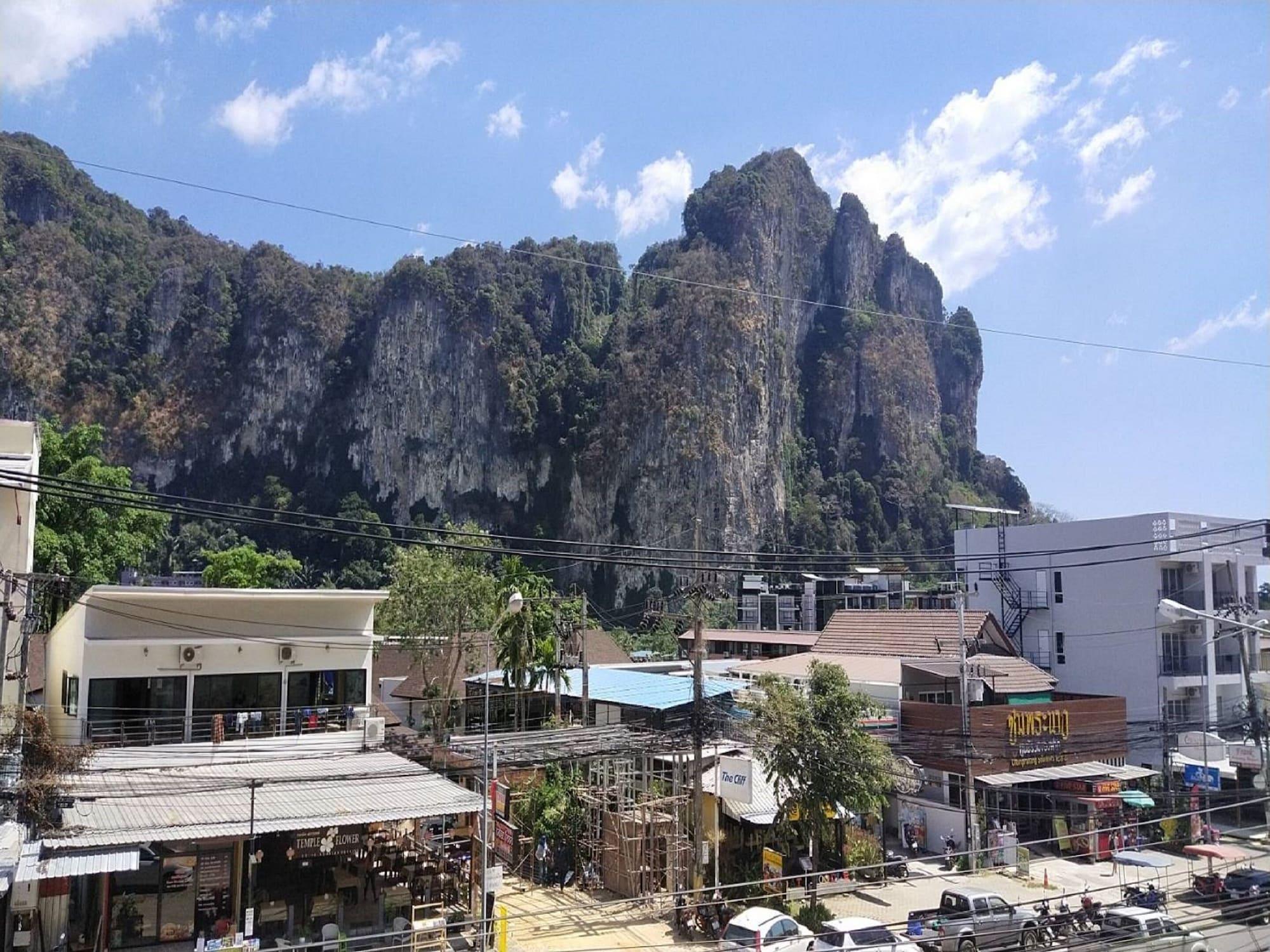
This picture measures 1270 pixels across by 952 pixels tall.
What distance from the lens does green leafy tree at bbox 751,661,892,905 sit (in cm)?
1797

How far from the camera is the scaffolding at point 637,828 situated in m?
18.6

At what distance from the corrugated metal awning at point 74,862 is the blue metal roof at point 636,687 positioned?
13.1 metres

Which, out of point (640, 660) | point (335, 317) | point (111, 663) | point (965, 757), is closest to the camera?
point (111, 663)

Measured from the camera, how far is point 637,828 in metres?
18.9

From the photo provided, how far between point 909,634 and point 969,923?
16922 millimetres

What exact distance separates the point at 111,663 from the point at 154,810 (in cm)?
518

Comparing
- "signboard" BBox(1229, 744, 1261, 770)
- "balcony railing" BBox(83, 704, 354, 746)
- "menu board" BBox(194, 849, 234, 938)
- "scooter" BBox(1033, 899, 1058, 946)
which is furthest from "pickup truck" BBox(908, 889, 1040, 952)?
"signboard" BBox(1229, 744, 1261, 770)

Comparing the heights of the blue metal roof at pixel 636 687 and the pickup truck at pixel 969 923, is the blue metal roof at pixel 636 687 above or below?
above

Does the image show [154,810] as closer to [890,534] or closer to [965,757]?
[965,757]

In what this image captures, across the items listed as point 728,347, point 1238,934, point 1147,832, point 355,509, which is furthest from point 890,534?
point 1238,934

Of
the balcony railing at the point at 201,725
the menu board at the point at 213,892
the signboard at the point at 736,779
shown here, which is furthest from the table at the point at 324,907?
the signboard at the point at 736,779

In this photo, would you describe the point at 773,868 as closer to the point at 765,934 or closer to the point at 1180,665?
the point at 765,934

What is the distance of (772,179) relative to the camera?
112 metres

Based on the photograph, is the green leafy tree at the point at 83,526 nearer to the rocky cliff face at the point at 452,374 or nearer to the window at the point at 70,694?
the window at the point at 70,694
